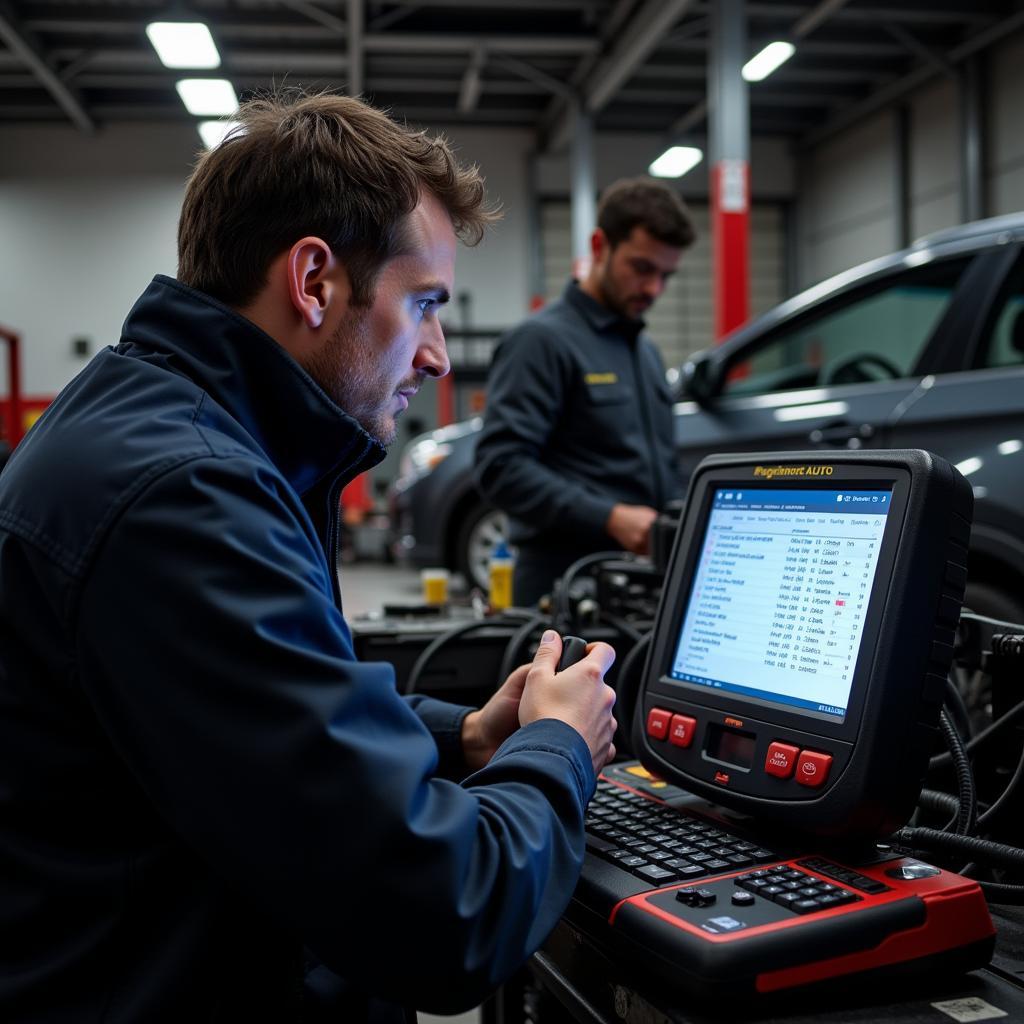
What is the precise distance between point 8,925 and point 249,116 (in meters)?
0.67

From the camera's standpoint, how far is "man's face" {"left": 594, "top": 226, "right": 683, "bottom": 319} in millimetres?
2514

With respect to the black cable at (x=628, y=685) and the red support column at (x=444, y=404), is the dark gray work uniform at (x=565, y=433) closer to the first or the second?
the black cable at (x=628, y=685)

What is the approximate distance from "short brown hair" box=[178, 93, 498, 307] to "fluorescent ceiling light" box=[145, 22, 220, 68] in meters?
7.65

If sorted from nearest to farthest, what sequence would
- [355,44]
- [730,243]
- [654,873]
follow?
[654,873] < [730,243] < [355,44]

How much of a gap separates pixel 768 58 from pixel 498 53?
268cm

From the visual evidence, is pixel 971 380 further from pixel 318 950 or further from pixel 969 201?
pixel 969 201

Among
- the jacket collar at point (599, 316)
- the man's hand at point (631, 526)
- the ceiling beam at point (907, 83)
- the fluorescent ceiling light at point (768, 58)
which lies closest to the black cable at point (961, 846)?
the man's hand at point (631, 526)

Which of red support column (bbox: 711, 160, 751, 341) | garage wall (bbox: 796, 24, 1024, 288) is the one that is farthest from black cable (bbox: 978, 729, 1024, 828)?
garage wall (bbox: 796, 24, 1024, 288)

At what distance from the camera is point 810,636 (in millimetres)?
923

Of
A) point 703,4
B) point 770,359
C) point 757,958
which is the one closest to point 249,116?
point 757,958

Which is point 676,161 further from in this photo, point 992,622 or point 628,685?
point 992,622

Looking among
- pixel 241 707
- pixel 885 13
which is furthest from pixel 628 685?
pixel 885 13

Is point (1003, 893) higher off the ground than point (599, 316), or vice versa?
point (599, 316)

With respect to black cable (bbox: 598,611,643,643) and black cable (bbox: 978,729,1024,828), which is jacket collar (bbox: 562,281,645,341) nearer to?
black cable (bbox: 598,611,643,643)
